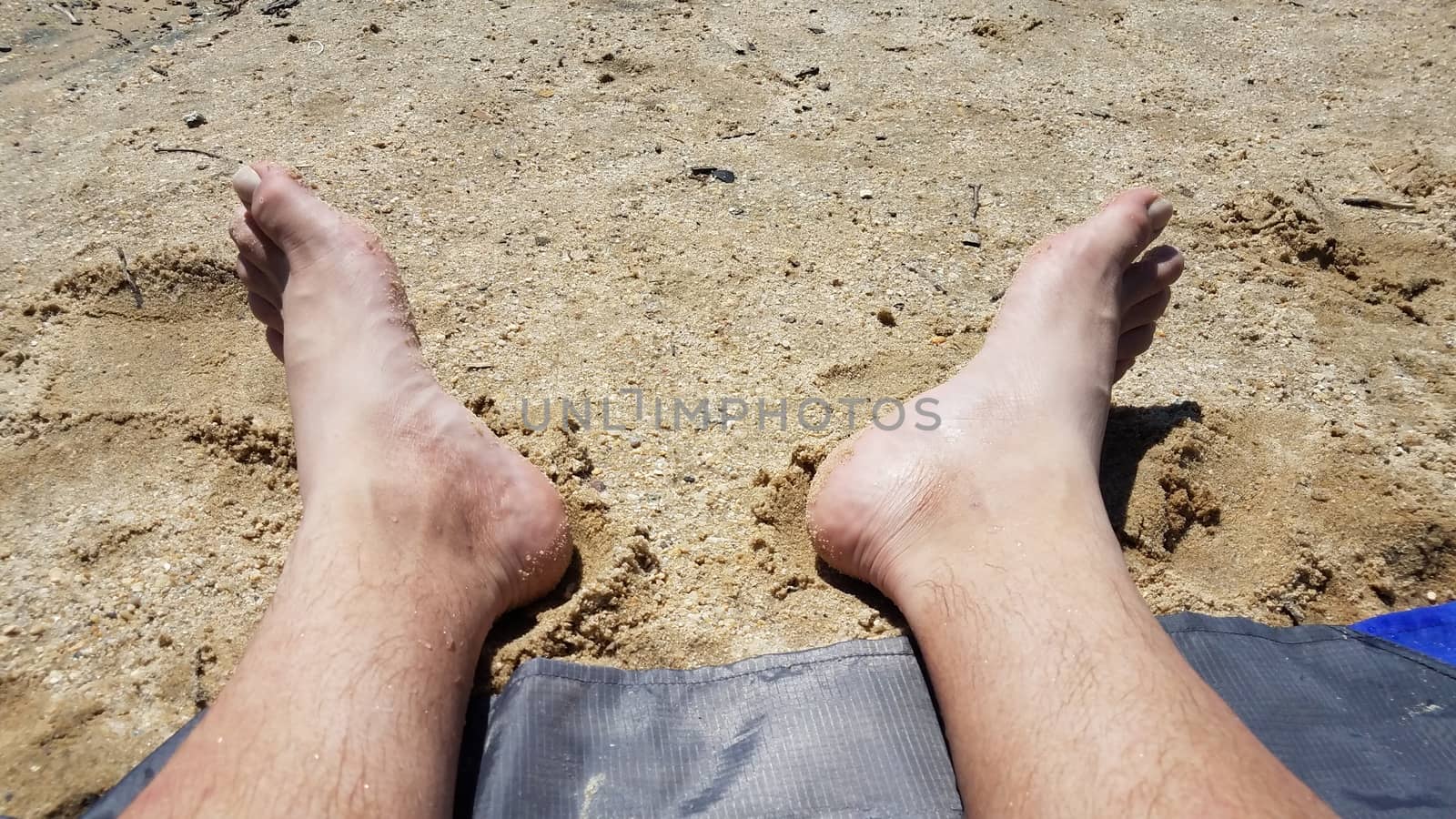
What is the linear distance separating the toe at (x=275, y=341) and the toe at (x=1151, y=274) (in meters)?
1.57

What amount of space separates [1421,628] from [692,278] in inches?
55.8

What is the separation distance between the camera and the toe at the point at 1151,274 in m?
1.70

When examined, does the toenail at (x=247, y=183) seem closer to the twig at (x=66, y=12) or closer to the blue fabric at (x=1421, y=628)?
A: the twig at (x=66, y=12)

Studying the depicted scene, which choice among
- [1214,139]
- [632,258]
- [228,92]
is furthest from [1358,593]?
[228,92]

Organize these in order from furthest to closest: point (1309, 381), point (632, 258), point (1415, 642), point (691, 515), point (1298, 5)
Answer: point (1298, 5), point (632, 258), point (1309, 381), point (691, 515), point (1415, 642)

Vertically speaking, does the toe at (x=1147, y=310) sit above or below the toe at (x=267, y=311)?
above

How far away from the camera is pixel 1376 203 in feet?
6.88

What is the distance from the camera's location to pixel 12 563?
146 centimetres

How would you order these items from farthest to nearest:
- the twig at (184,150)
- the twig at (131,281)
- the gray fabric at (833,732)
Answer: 1. the twig at (184,150)
2. the twig at (131,281)
3. the gray fabric at (833,732)

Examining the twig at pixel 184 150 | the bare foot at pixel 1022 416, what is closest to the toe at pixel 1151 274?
the bare foot at pixel 1022 416

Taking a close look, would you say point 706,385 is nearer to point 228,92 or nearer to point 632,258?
point 632,258

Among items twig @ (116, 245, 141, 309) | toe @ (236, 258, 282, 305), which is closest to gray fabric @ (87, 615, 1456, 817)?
toe @ (236, 258, 282, 305)

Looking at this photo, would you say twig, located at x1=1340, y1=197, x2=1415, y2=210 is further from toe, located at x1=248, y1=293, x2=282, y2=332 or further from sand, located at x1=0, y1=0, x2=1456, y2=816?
toe, located at x1=248, y1=293, x2=282, y2=332

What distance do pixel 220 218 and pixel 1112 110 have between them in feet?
7.39
